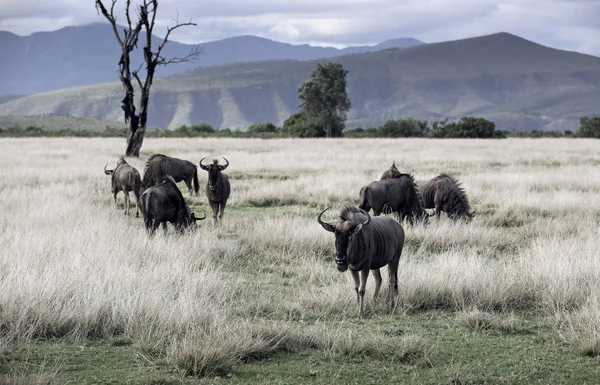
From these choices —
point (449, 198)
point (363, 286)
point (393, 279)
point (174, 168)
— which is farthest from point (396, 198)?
point (174, 168)

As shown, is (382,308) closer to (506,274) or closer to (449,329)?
(449,329)

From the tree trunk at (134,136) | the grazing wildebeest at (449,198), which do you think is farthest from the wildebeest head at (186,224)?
the tree trunk at (134,136)

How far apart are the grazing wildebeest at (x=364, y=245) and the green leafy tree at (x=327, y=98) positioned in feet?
227

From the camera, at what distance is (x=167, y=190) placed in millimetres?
11859

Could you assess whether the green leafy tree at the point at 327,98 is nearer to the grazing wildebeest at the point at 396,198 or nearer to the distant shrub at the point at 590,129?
the distant shrub at the point at 590,129

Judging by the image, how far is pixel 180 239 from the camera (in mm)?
11297

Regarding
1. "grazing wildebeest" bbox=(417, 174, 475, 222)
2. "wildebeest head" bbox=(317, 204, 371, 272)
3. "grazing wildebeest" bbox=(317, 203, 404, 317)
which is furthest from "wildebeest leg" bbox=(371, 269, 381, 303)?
"grazing wildebeest" bbox=(417, 174, 475, 222)

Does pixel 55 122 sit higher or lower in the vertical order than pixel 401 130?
higher

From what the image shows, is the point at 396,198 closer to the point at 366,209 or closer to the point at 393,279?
the point at 366,209

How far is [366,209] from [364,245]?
19.1 ft

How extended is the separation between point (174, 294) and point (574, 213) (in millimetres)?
10057

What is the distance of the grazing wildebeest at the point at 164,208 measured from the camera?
1160cm

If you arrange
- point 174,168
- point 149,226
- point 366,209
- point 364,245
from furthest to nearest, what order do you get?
point 174,168 → point 366,209 → point 149,226 → point 364,245

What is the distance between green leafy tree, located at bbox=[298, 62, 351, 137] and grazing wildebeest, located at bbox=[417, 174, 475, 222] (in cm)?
6304
